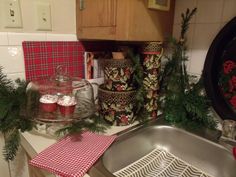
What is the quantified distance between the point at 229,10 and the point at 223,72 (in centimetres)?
25

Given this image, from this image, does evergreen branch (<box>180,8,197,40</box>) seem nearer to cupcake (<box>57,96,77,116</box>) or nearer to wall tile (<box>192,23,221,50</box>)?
wall tile (<box>192,23,221,50</box>)

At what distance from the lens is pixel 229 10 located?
80cm

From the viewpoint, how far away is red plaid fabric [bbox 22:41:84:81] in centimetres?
89

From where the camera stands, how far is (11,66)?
0.86 m

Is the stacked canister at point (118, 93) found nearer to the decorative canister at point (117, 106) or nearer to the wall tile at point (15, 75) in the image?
the decorative canister at point (117, 106)

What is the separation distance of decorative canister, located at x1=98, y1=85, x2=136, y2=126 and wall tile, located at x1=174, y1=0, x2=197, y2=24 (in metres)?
0.44

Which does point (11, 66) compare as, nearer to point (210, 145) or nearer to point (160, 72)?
point (160, 72)

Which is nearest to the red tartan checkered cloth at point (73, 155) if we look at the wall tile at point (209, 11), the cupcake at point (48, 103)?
the cupcake at point (48, 103)

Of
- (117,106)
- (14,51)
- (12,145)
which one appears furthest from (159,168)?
(14,51)

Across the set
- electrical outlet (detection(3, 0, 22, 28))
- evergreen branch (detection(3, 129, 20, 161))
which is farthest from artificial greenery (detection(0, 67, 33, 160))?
electrical outlet (detection(3, 0, 22, 28))

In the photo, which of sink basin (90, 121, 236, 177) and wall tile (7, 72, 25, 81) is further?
wall tile (7, 72, 25, 81)

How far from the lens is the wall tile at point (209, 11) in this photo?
833 millimetres

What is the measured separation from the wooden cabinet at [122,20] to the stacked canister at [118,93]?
125mm

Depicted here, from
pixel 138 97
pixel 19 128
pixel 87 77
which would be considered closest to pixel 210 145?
pixel 138 97
